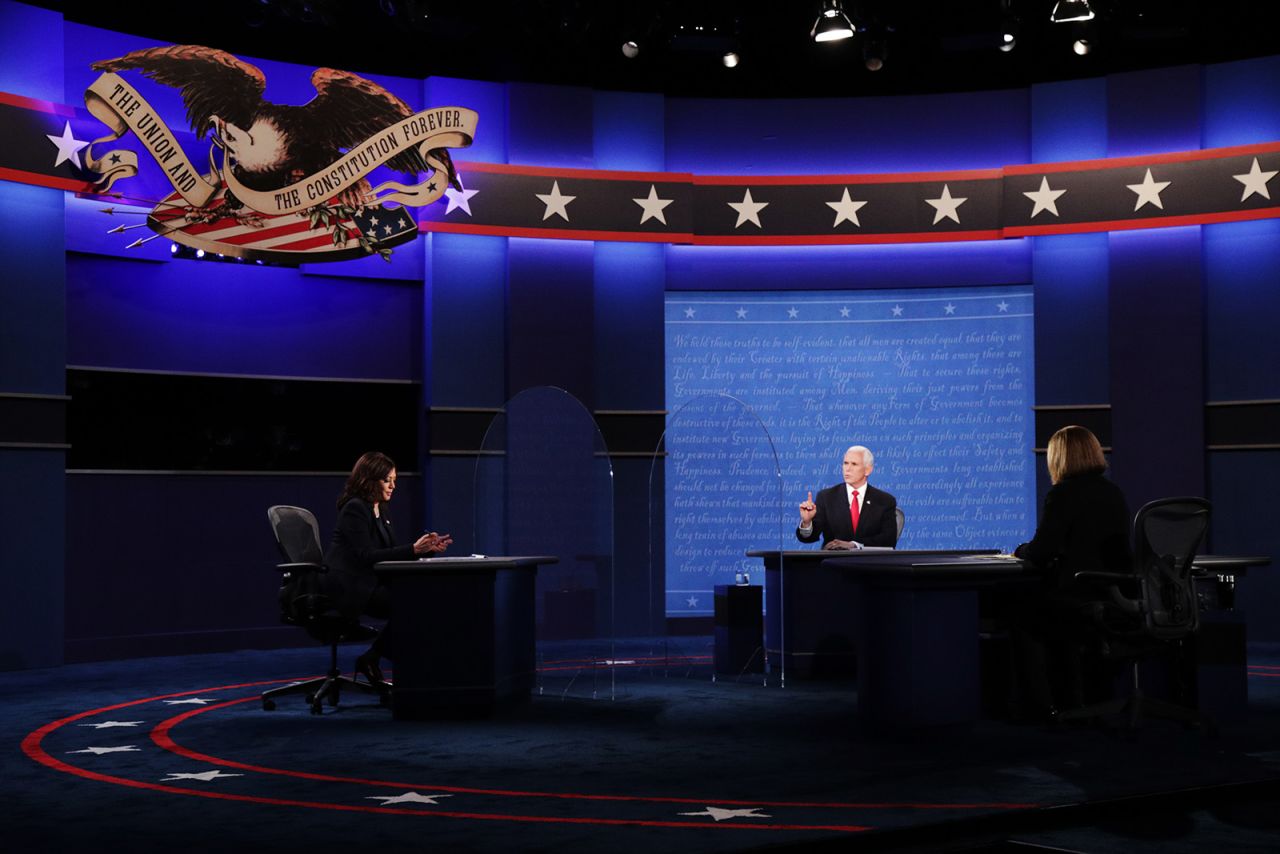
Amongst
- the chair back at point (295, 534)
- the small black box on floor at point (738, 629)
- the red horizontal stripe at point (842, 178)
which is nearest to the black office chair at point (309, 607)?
the chair back at point (295, 534)

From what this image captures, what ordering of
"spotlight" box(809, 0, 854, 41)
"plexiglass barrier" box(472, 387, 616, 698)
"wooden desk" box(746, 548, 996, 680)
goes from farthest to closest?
"spotlight" box(809, 0, 854, 41) < "wooden desk" box(746, 548, 996, 680) < "plexiglass barrier" box(472, 387, 616, 698)

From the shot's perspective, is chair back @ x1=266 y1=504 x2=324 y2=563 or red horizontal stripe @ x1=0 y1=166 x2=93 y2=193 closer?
chair back @ x1=266 y1=504 x2=324 y2=563

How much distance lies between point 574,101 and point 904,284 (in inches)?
118

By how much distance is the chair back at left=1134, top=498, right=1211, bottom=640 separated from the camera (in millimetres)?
5387

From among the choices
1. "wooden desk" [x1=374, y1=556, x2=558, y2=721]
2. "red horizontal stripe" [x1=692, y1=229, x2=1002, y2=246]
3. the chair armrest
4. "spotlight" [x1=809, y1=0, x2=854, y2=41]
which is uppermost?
"spotlight" [x1=809, y1=0, x2=854, y2=41]

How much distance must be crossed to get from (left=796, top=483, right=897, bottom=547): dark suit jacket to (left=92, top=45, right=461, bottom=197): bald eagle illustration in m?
3.89

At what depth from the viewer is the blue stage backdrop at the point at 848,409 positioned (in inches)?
421

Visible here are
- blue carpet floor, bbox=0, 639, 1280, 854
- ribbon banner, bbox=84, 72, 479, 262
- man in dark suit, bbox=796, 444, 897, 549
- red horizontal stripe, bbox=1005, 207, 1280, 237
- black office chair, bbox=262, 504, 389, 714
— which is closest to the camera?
blue carpet floor, bbox=0, 639, 1280, 854

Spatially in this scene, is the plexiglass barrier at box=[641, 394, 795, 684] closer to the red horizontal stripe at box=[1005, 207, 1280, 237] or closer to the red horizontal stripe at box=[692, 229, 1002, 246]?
the red horizontal stripe at box=[692, 229, 1002, 246]

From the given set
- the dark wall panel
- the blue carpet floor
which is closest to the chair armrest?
the blue carpet floor

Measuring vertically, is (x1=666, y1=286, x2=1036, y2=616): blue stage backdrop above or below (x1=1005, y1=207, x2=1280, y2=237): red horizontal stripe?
below

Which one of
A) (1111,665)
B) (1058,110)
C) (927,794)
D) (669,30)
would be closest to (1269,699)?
(1111,665)

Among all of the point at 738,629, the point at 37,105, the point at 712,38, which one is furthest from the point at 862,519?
the point at 37,105

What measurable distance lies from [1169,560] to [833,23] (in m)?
5.03
